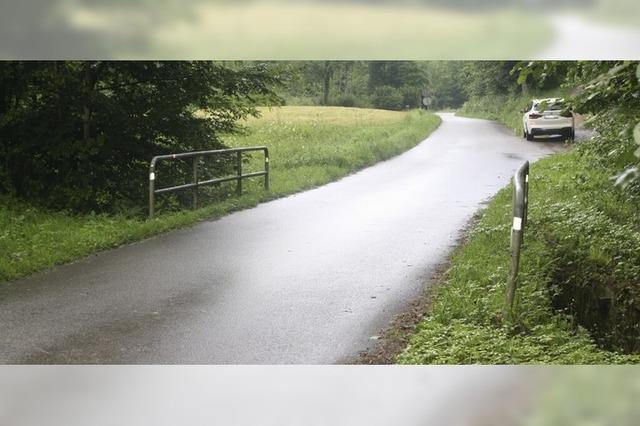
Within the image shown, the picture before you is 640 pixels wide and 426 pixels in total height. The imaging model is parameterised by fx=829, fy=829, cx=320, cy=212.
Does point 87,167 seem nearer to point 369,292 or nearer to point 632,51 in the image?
point 369,292

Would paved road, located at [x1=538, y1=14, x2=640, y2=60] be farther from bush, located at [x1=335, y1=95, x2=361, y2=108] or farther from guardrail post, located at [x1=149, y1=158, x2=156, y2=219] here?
guardrail post, located at [x1=149, y1=158, x2=156, y2=219]

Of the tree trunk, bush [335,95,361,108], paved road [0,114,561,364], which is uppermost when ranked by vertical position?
the tree trunk

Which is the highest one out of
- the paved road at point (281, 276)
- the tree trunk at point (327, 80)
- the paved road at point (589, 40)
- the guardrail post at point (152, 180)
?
the paved road at point (589, 40)

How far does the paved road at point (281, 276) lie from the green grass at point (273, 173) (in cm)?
8

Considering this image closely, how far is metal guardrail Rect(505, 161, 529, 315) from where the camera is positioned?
15.1 feet

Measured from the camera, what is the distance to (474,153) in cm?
509

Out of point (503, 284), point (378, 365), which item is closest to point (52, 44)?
point (378, 365)

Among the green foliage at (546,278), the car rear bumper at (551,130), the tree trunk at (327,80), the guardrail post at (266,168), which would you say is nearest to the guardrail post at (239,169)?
the guardrail post at (266,168)

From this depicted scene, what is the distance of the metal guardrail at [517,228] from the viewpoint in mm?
4602

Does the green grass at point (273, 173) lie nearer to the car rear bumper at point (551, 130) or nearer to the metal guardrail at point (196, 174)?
the metal guardrail at point (196, 174)

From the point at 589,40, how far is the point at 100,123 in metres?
2.85

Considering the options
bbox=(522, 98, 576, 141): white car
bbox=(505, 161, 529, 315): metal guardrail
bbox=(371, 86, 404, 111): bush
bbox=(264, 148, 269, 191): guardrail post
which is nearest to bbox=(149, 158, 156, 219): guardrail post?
bbox=(264, 148, 269, 191): guardrail post

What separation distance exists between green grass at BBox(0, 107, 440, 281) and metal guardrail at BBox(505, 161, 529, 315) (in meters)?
0.67

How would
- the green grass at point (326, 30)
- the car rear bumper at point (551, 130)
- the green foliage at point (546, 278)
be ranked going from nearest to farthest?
the green grass at point (326, 30) < the green foliage at point (546, 278) < the car rear bumper at point (551, 130)
